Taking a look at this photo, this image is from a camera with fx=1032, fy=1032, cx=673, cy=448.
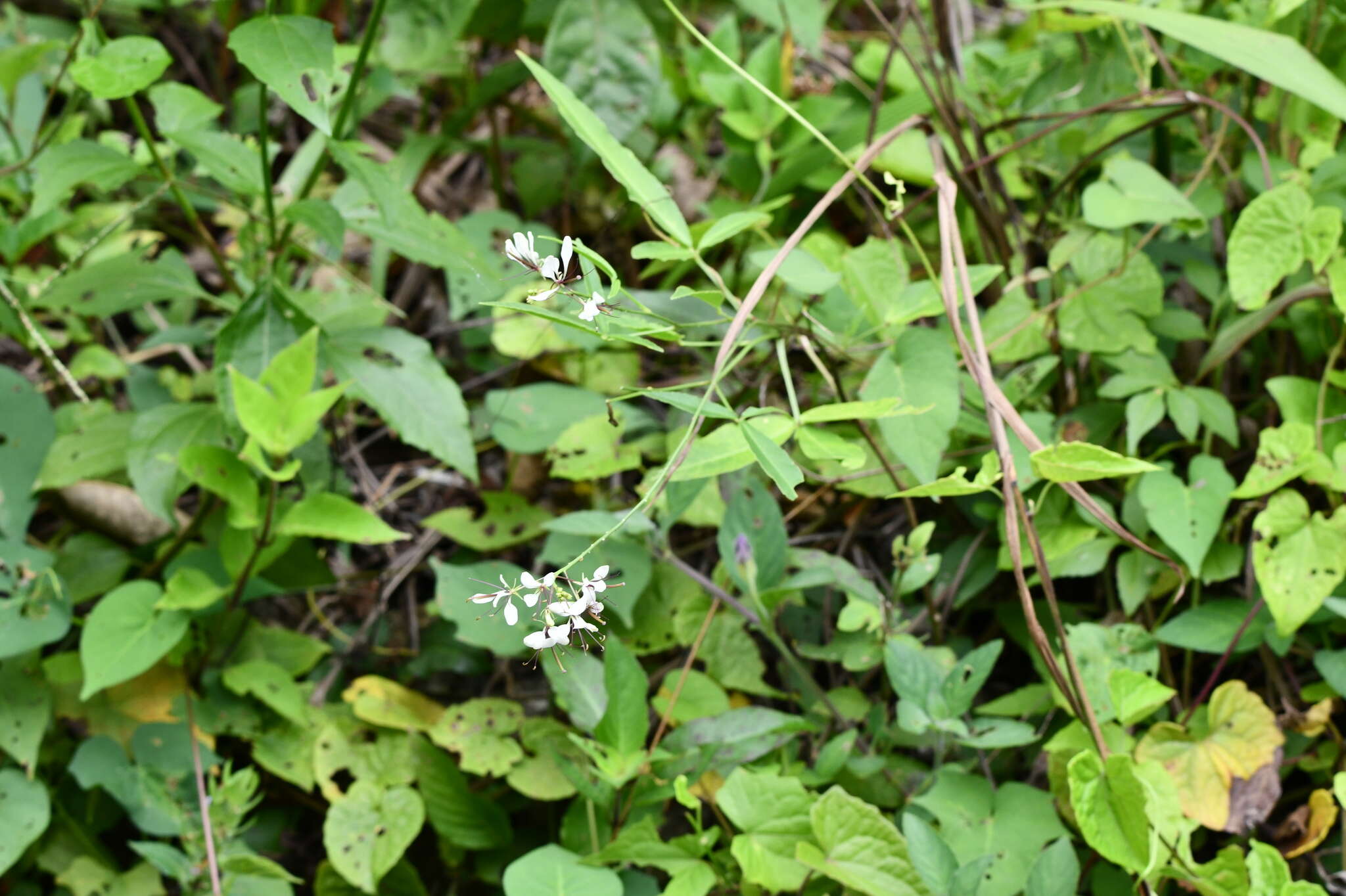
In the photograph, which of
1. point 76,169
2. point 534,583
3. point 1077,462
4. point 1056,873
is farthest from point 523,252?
point 76,169

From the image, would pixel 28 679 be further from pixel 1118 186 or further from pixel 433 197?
pixel 1118 186

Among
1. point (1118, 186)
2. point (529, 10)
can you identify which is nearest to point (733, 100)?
point (529, 10)

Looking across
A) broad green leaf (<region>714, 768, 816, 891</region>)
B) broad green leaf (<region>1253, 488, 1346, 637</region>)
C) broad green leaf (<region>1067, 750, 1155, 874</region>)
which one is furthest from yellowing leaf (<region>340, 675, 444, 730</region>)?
broad green leaf (<region>1253, 488, 1346, 637</region>)

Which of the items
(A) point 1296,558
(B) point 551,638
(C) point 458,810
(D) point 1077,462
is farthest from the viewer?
(C) point 458,810

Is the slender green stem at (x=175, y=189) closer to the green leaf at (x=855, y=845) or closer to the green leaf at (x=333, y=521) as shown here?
the green leaf at (x=333, y=521)

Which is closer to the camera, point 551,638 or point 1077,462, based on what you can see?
point 551,638

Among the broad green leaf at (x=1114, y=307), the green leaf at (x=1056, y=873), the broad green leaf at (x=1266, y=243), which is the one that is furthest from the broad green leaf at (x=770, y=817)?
the broad green leaf at (x=1266, y=243)

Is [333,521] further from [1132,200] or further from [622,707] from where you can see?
[1132,200]

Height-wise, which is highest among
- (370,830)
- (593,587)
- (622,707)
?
(593,587)
